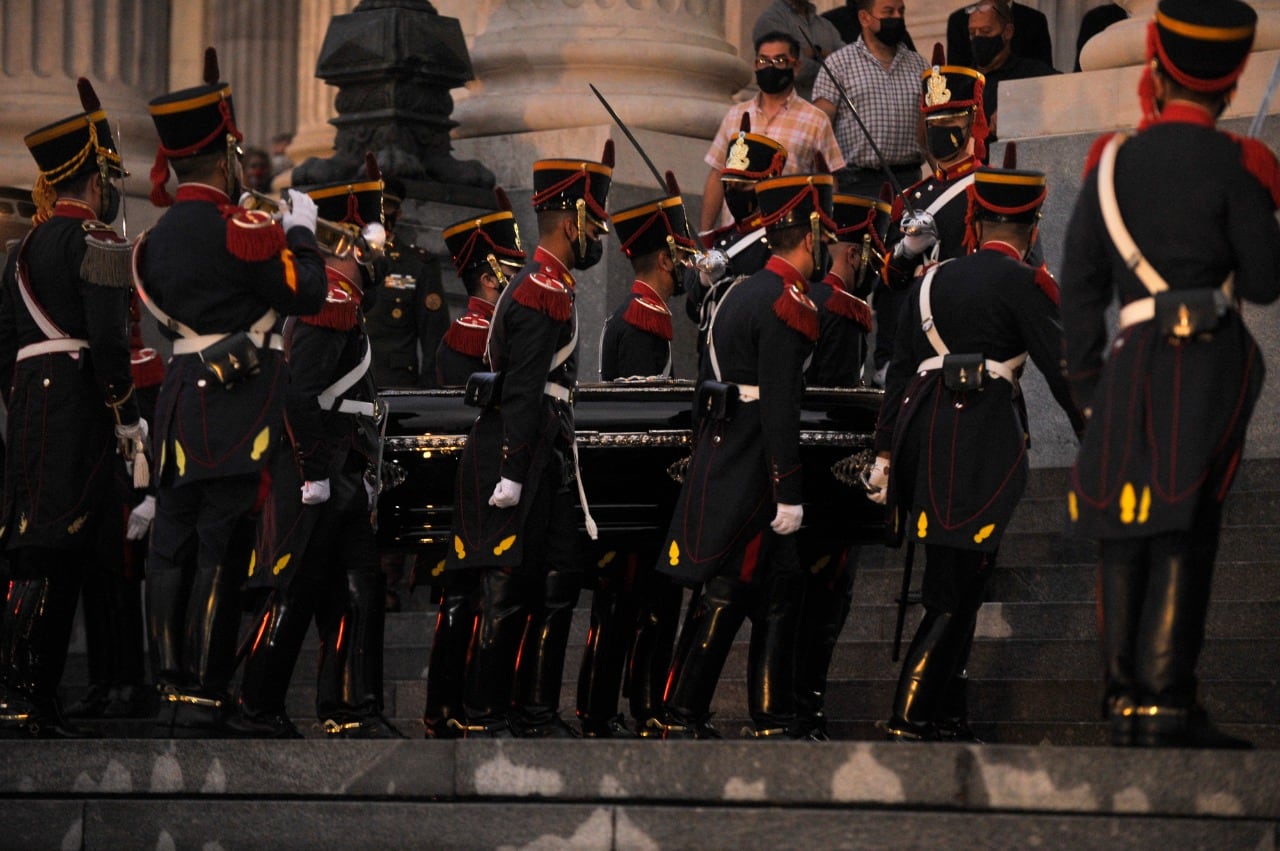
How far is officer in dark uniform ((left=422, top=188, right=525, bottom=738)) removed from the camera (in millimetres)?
10094

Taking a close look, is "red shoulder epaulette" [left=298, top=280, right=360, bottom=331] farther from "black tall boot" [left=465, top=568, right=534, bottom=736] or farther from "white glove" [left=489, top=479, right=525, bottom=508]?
"black tall boot" [left=465, top=568, right=534, bottom=736]

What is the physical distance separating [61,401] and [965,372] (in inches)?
123

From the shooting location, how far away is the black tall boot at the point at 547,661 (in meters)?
9.52

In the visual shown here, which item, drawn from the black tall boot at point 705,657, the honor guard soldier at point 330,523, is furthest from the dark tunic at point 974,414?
the honor guard soldier at point 330,523

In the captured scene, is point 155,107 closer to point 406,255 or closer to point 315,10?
point 406,255

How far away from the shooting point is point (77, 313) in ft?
31.4

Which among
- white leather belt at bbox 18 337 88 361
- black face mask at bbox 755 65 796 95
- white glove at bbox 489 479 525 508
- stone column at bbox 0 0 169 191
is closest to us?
white glove at bbox 489 479 525 508

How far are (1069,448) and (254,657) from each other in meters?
4.07

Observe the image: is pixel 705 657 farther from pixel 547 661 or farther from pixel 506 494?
pixel 506 494

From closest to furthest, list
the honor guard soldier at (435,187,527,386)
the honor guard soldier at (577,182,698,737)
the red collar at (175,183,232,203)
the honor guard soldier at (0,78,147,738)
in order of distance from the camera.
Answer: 1. the red collar at (175,183,232,203)
2. the honor guard soldier at (0,78,147,738)
3. the honor guard soldier at (577,182,698,737)
4. the honor guard soldier at (435,187,527,386)

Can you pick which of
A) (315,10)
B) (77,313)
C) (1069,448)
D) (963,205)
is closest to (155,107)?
(77,313)

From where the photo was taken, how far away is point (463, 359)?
11.3 metres

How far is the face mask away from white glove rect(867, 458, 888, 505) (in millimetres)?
4630

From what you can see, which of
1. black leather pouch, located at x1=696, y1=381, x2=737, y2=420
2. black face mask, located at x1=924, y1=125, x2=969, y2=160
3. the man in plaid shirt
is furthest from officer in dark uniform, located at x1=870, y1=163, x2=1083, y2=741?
the man in plaid shirt
